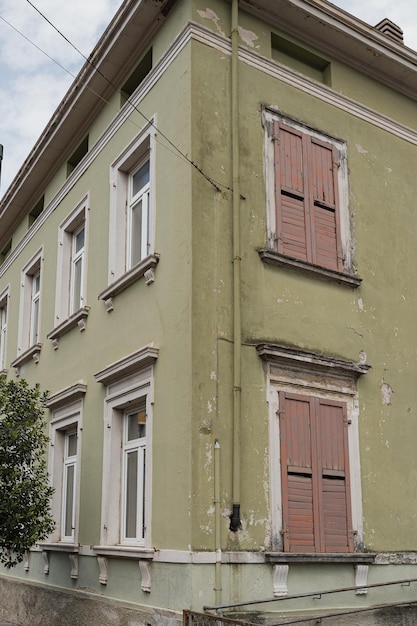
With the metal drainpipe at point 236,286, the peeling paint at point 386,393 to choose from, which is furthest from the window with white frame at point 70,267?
the peeling paint at point 386,393

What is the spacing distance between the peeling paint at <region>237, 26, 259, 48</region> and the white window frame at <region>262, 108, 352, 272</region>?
3.20 feet

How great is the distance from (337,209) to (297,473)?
3.84 m

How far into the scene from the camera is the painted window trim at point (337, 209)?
10047 millimetres

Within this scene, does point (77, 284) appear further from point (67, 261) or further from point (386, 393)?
point (386, 393)

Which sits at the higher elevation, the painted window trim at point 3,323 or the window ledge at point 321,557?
the painted window trim at point 3,323

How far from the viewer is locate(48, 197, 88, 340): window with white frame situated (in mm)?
13232

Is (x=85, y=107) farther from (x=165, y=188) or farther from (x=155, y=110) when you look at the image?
(x=165, y=188)

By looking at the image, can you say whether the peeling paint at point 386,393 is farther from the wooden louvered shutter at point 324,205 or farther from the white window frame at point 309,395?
the wooden louvered shutter at point 324,205

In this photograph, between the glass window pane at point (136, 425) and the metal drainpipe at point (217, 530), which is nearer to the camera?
the metal drainpipe at point (217, 530)

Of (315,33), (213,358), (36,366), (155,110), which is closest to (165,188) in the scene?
(155,110)

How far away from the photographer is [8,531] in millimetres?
10008

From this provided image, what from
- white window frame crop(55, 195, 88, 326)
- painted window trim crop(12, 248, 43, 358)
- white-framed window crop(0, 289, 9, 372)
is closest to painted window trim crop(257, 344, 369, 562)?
white window frame crop(55, 195, 88, 326)

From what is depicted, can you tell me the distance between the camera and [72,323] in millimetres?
12609

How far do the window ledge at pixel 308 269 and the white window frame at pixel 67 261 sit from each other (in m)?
4.27
